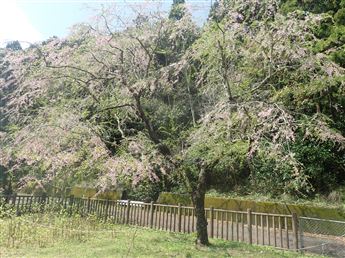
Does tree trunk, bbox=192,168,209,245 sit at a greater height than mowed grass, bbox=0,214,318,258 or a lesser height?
greater

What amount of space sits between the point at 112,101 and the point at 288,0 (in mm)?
7735

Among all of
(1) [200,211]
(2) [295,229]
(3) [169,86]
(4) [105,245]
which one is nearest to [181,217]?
(1) [200,211]

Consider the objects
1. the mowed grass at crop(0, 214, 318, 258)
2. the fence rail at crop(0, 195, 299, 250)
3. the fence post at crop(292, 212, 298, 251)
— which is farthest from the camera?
the fence rail at crop(0, 195, 299, 250)

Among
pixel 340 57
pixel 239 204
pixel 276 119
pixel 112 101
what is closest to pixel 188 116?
pixel 239 204

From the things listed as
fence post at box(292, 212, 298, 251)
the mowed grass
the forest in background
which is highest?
the forest in background

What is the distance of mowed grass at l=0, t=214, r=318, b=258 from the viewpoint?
6.24 meters

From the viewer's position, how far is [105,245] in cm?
693

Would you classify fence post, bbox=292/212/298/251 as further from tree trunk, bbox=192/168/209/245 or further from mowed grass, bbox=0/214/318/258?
tree trunk, bbox=192/168/209/245

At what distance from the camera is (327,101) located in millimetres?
10367

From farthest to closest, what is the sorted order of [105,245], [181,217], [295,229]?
[181,217] → [295,229] → [105,245]

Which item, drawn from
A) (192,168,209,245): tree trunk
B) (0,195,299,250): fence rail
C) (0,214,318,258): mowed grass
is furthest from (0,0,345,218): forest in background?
(0,195,299,250): fence rail

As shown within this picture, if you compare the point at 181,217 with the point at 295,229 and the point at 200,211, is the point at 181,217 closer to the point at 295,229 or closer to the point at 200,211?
the point at 200,211

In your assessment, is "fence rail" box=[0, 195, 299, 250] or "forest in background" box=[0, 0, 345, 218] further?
"fence rail" box=[0, 195, 299, 250]

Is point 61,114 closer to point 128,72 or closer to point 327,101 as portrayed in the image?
point 128,72
